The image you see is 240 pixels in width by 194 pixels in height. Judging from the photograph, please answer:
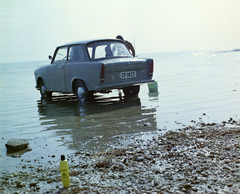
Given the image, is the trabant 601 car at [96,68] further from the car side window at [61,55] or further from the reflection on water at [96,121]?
the reflection on water at [96,121]

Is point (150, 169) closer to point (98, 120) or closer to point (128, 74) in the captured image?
point (98, 120)

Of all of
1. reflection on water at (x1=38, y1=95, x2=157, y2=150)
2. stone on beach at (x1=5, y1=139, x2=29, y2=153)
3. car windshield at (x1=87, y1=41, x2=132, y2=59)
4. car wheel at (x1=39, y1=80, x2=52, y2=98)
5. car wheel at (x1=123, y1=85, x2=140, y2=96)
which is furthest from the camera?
car wheel at (x1=39, y1=80, x2=52, y2=98)

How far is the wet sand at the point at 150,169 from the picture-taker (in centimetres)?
330

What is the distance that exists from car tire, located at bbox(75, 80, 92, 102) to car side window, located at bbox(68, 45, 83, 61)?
0.69 metres

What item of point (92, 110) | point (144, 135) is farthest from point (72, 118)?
point (144, 135)

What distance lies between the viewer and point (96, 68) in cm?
869

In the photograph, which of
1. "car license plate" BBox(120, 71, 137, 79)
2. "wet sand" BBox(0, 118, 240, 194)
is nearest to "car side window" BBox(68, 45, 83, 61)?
"car license plate" BBox(120, 71, 137, 79)

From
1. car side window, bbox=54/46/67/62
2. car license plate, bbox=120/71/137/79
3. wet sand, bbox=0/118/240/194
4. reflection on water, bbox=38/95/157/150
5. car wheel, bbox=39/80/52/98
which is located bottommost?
reflection on water, bbox=38/95/157/150

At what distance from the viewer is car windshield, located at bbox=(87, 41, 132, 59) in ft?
30.2

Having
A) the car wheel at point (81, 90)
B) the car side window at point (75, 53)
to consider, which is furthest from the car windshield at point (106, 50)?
the car wheel at point (81, 90)

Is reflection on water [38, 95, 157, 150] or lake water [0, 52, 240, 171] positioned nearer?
lake water [0, 52, 240, 171]

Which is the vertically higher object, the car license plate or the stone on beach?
the car license plate

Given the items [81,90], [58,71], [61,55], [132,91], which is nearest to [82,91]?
[81,90]

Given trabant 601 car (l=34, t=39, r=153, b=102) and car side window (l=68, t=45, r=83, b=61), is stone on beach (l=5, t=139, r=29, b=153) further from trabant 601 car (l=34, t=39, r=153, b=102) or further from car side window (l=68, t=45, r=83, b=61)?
car side window (l=68, t=45, r=83, b=61)
